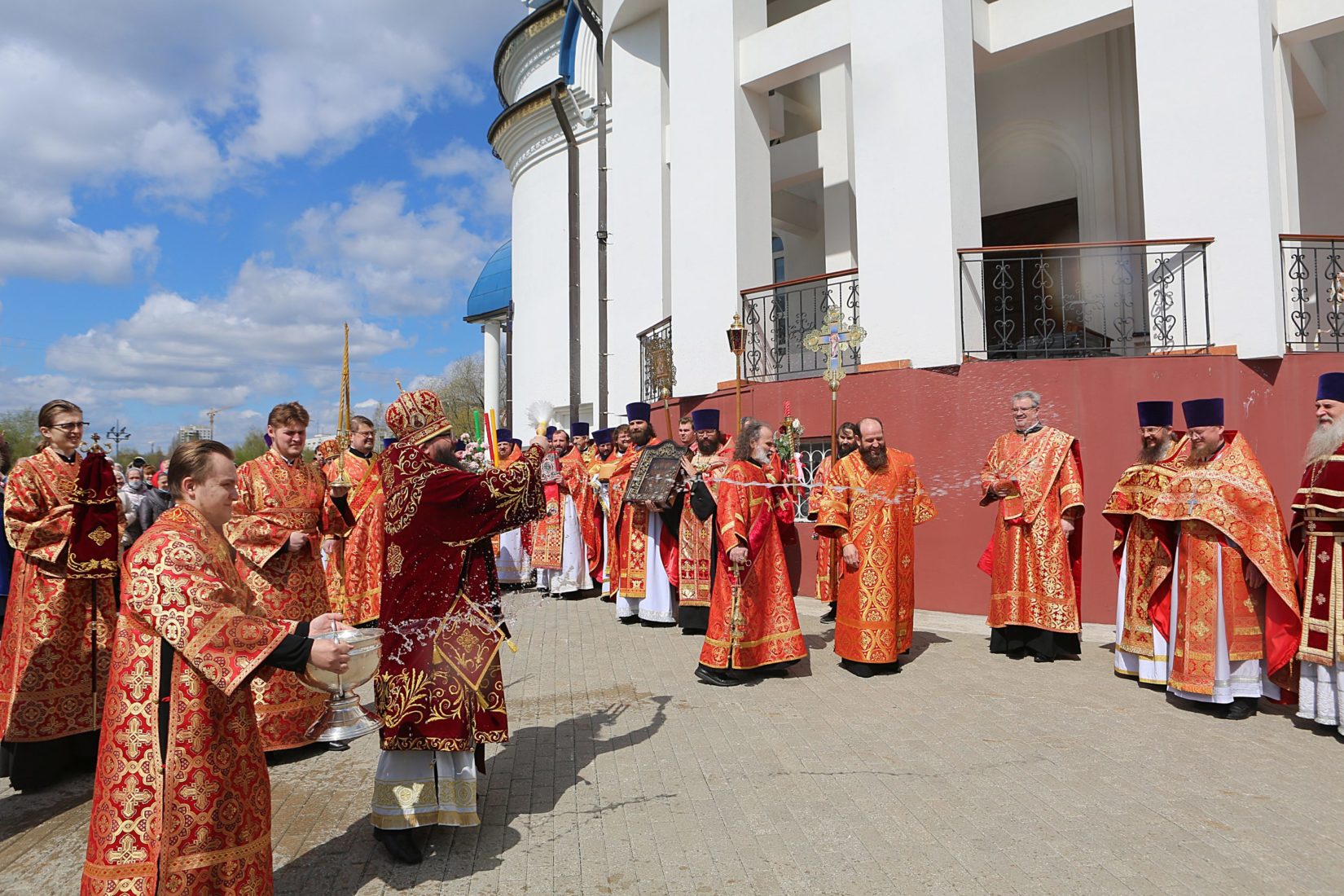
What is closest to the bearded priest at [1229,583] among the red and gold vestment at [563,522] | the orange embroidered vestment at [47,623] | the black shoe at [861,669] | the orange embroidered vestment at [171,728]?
the black shoe at [861,669]

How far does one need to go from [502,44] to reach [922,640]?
20.0 meters

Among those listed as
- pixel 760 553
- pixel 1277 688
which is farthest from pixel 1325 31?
pixel 760 553

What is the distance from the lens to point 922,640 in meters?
8.02

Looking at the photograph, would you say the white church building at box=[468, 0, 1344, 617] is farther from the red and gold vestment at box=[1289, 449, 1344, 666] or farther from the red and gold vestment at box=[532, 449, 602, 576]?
the red and gold vestment at box=[1289, 449, 1344, 666]

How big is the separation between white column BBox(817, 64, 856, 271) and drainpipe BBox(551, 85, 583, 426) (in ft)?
19.9

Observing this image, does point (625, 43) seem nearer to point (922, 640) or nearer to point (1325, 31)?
point (1325, 31)

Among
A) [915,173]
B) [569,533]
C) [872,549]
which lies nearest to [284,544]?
[872,549]

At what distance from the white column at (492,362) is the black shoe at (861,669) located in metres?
20.6

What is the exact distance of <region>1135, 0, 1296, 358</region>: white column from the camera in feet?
27.3

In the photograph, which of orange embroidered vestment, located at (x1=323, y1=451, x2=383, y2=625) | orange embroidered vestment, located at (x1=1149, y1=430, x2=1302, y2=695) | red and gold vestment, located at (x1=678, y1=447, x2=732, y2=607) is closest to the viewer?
orange embroidered vestment, located at (x1=1149, y1=430, x2=1302, y2=695)

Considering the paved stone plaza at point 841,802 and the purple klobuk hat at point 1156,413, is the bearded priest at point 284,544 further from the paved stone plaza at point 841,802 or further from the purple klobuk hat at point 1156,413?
the purple klobuk hat at point 1156,413

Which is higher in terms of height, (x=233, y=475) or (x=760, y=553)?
(x=233, y=475)

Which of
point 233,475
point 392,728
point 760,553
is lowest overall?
point 392,728

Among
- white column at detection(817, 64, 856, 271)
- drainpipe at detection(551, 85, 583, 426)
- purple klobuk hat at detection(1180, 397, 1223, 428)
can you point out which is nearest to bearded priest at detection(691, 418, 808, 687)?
purple klobuk hat at detection(1180, 397, 1223, 428)
